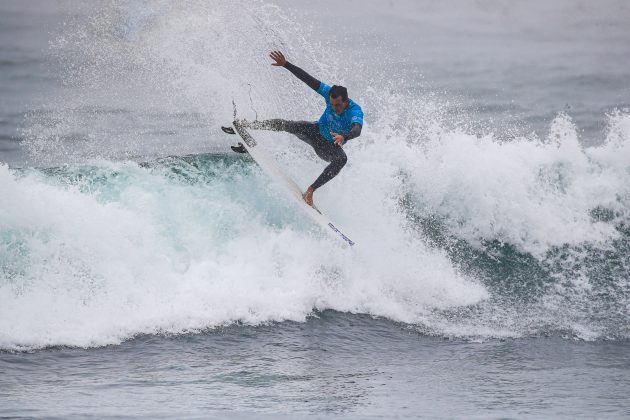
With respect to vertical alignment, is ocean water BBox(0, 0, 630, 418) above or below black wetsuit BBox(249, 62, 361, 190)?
below

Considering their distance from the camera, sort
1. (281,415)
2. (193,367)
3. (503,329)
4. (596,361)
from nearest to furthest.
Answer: (281,415)
(193,367)
(596,361)
(503,329)

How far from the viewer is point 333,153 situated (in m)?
10.9

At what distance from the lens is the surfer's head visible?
1014cm

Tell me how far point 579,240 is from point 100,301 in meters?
7.50

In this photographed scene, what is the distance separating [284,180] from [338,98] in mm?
1749

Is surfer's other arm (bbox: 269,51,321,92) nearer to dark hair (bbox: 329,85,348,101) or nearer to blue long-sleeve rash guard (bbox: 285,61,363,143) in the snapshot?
blue long-sleeve rash guard (bbox: 285,61,363,143)

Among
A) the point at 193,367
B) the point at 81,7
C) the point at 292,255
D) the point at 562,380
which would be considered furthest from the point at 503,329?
the point at 81,7

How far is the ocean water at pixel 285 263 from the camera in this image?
810 cm

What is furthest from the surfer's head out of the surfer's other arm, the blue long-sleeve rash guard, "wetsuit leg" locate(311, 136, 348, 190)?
"wetsuit leg" locate(311, 136, 348, 190)

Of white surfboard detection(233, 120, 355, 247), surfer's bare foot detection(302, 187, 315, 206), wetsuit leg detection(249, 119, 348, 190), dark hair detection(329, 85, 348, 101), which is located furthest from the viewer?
white surfboard detection(233, 120, 355, 247)

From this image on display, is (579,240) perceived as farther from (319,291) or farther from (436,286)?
(319,291)

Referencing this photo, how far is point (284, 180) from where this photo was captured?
37.8 ft

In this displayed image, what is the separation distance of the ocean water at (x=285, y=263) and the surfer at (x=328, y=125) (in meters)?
1.16

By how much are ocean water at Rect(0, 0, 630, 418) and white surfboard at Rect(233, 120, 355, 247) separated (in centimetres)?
41
